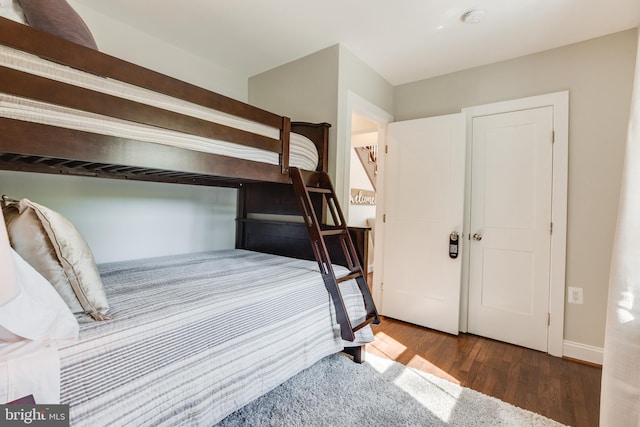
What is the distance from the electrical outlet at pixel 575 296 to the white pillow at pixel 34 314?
9.77 ft

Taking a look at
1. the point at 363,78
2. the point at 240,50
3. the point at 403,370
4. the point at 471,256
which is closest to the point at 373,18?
the point at 363,78

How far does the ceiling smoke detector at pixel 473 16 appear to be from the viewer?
1935mm

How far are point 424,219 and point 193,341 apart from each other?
2.23 metres

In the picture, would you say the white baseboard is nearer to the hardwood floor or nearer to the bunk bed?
the hardwood floor

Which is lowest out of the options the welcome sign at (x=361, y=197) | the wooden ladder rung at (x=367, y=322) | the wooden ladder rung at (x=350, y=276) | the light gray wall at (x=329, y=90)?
the wooden ladder rung at (x=367, y=322)

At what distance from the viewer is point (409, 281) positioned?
285cm

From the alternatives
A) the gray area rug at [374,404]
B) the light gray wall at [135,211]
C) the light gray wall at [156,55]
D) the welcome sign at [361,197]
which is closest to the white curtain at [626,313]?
the gray area rug at [374,404]

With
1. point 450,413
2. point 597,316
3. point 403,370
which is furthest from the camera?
point 597,316

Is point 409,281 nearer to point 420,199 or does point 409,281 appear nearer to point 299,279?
Result: point 420,199

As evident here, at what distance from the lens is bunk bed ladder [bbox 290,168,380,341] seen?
1775 mm

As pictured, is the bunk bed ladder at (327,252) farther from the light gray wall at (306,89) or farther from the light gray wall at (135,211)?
the light gray wall at (135,211)

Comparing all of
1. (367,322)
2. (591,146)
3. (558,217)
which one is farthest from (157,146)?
(591,146)

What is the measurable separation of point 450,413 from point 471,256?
4.80 feet

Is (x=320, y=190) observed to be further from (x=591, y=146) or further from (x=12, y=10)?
(x=591, y=146)
